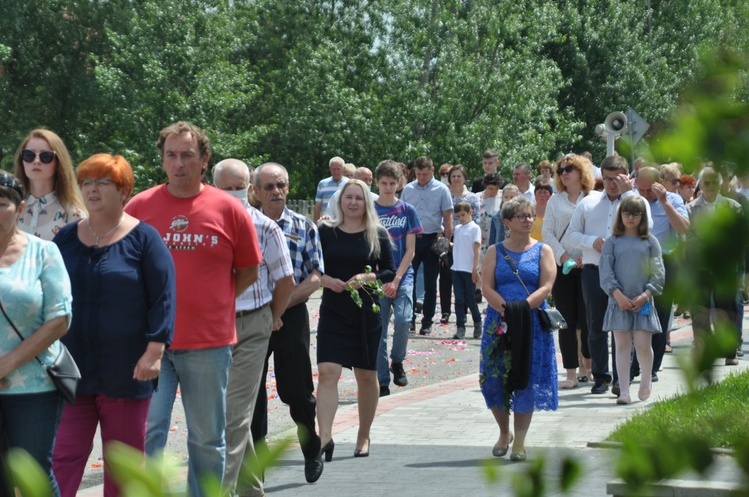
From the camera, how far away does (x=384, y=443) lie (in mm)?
9391

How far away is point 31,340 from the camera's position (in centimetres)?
548

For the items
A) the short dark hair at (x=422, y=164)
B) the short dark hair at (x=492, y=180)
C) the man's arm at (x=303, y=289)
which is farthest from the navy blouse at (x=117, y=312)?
the short dark hair at (x=492, y=180)

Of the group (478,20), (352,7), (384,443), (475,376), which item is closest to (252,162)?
(352,7)

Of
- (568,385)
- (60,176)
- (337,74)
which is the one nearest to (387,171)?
(568,385)

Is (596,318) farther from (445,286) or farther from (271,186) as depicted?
(445,286)

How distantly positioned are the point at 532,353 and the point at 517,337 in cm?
17

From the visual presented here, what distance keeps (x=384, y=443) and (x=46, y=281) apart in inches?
169

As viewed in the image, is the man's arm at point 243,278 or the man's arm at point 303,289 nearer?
the man's arm at point 243,278

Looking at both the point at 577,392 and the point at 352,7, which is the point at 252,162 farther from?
the point at 577,392

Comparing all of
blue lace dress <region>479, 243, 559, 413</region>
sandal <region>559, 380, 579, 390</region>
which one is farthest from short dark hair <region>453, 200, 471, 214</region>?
blue lace dress <region>479, 243, 559, 413</region>

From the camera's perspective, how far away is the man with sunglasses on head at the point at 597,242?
1144 cm

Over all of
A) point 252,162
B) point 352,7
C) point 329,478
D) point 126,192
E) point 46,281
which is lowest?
point 329,478

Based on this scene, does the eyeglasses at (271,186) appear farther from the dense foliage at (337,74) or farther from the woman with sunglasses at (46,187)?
the dense foliage at (337,74)

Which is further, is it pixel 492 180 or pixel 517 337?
pixel 492 180
